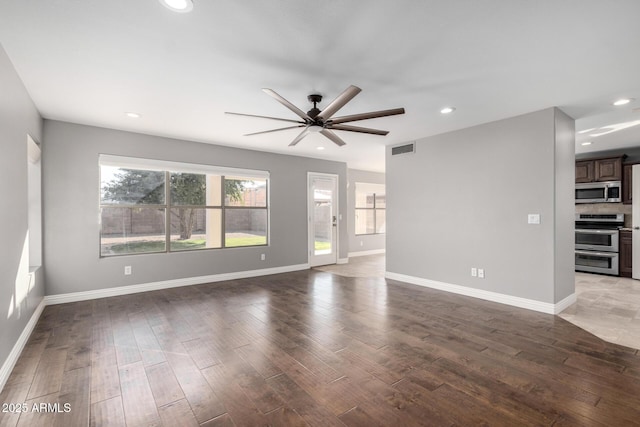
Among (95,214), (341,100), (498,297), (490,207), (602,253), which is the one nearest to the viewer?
(341,100)

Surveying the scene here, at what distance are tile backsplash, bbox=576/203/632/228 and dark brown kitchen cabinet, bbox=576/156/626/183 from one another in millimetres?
614

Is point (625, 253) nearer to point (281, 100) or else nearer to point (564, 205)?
point (564, 205)

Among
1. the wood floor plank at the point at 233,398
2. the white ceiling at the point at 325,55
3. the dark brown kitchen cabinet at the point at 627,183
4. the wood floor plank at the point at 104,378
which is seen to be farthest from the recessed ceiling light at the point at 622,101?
the wood floor plank at the point at 104,378

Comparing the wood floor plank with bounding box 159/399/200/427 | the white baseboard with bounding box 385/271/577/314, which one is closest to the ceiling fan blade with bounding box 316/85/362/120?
the wood floor plank with bounding box 159/399/200/427

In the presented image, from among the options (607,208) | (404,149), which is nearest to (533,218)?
(404,149)

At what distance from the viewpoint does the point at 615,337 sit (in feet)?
9.87

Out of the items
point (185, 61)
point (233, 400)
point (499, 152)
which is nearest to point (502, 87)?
point (499, 152)

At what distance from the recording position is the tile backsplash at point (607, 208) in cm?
593

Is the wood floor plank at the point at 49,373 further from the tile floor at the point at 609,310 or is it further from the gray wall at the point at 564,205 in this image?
the gray wall at the point at 564,205

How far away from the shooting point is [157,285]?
16.1ft

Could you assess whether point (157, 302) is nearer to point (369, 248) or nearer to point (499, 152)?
point (499, 152)

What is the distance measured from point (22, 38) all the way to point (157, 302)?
3.23 meters

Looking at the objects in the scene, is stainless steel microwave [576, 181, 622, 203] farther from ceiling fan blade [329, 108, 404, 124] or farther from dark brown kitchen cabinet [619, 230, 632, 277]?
ceiling fan blade [329, 108, 404, 124]

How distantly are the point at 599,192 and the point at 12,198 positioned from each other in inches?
352
